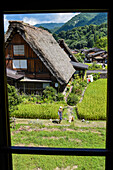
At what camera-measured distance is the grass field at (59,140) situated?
5051 millimetres

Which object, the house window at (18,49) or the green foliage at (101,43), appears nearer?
the house window at (18,49)

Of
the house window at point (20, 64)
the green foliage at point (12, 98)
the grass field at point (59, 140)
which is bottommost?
the grass field at point (59, 140)

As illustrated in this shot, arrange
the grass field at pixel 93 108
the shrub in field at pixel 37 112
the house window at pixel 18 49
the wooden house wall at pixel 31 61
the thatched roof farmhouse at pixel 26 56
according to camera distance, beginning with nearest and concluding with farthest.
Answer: the grass field at pixel 93 108 < the shrub in field at pixel 37 112 < the thatched roof farmhouse at pixel 26 56 < the wooden house wall at pixel 31 61 < the house window at pixel 18 49

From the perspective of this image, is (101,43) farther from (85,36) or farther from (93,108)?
Result: (93,108)

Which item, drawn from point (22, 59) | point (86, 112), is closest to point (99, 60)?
point (22, 59)

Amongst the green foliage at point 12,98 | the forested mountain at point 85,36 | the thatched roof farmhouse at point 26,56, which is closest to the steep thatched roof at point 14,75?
the thatched roof farmhouse at point 26,56

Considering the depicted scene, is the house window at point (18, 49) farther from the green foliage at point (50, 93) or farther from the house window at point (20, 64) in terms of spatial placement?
the green foliage at point (50, 93)

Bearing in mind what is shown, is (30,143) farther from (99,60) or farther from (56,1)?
(99,60)

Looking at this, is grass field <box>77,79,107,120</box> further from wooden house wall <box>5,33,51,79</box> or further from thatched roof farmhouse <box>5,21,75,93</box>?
wooden house wall <box>5,33,51,79</box>

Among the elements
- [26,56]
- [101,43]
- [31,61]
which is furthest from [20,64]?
[101,43]

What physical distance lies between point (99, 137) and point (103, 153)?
5664mm

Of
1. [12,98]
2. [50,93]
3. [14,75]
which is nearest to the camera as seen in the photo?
[12,98]

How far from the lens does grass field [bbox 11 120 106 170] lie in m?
5.05

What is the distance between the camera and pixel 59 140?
21.3 feet
